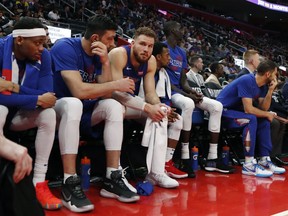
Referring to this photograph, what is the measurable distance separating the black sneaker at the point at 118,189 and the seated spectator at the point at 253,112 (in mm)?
1762

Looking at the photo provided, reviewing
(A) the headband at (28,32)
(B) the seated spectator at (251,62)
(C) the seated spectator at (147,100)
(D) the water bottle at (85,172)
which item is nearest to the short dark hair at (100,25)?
(C) the seated spectator at (147,100)

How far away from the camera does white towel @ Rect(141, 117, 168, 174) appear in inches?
122

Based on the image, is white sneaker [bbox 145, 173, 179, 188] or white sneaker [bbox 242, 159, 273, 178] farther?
white sneaker [bbox 242, 159, 273, 178]

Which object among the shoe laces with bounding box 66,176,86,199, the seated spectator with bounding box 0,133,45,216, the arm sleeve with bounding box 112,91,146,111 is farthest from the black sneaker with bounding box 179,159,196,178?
the seated spectator with bounding box 0,133,45,216

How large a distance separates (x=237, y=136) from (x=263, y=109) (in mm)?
588

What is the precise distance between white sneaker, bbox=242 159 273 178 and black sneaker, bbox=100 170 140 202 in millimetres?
1731

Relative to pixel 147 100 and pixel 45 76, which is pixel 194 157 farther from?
pixel 45 76

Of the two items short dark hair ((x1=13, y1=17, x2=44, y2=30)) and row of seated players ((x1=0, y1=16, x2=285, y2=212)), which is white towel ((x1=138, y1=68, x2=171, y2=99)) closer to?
row of seated players ((x1=0, y1=16, x2=285, y2=212))

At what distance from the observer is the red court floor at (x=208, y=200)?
2.59 m

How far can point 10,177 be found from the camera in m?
1.35

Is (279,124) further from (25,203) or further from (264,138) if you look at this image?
(25,203)

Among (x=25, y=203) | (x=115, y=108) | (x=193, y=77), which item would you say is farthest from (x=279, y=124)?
(x=25, y=203)

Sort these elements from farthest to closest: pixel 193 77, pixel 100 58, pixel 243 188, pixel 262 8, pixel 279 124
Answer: pixel 262 8
pixel 193 77
pixel 279 124
pixel 243 188
pixel 100 58

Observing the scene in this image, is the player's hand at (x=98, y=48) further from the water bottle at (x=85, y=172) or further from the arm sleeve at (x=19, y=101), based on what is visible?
the water bottle at (x=85, y=172)
